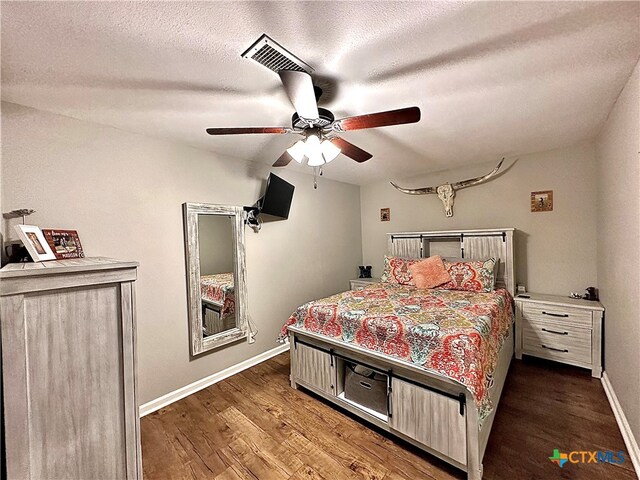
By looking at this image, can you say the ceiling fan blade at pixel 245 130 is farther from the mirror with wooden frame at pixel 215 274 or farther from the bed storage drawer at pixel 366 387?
the bed storage drawer at pixel 366 387

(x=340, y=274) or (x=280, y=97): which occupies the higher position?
(x=280, y=97)

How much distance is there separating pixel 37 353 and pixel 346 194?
3970mm

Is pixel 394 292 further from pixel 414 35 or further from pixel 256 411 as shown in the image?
pixel 414 35

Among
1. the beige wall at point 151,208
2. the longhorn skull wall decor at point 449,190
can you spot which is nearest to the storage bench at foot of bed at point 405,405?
the beige wall at point 151,208

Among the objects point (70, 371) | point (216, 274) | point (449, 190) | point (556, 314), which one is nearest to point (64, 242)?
point (70, 371)

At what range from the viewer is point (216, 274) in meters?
2.74

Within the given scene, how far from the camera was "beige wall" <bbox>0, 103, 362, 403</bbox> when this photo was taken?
5.85 feet

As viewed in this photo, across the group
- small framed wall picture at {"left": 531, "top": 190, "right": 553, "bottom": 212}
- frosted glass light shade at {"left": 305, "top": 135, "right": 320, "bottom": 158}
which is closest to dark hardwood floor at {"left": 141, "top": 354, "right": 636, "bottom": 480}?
small framed wall picture at {"left": 531, "top": 190, "right": 553, "bottom": 212}

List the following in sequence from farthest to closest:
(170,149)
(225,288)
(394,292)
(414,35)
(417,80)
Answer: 1. (394,292)
2. (225,288)
3. (170,149)
4. (417,80)
5. (414,35)

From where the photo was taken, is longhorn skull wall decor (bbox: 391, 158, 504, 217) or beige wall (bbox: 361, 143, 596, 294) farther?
longhorn skull wall decor (bbox: 391, 158, 504, 217)

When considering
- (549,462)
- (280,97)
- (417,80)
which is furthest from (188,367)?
(417,80)

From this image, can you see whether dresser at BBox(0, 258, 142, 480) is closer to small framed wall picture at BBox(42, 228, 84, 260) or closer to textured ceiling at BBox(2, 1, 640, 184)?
small framed wall picture at BBox(42, 228, 84, 260)

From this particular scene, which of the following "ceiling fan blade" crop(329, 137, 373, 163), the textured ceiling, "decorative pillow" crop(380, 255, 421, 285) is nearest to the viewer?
the textured ceiling

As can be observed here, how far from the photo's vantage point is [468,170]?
3592mm
